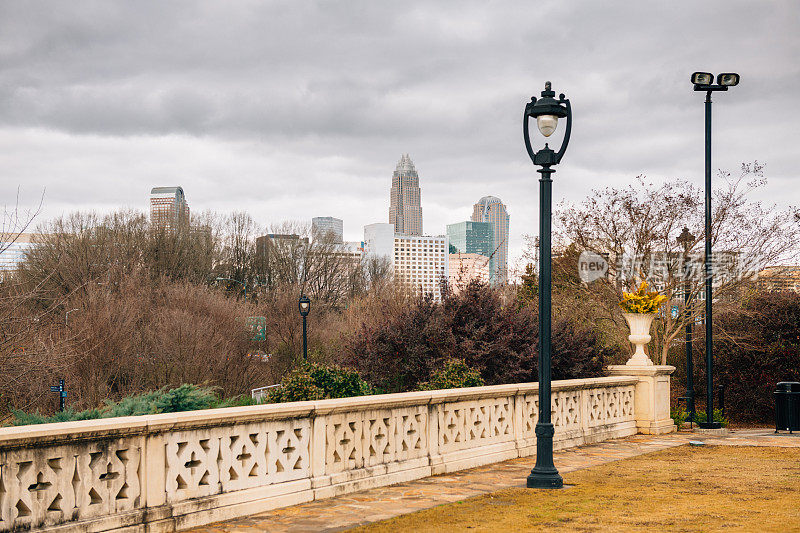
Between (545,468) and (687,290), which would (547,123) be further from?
(687,290)

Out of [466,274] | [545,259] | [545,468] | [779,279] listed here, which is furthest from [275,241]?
[545,468]

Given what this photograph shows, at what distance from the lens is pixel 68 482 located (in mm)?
6516

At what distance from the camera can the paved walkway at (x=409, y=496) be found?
772 centimetres

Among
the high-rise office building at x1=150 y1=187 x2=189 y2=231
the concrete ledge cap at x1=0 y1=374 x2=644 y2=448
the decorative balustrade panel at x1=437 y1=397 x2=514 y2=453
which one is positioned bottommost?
the decorative balustrade panel at x1=437 y1=397 x2=514 y2=453

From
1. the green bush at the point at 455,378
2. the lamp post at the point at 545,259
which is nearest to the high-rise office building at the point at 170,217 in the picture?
the green bush at the point at 455,378

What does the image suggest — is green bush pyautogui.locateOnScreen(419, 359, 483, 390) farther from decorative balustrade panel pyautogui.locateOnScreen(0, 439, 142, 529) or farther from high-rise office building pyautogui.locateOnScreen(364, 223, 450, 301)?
high-rise office building pyautogui.locateOnScreen(364, 223, 450, 301)

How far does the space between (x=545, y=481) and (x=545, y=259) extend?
8.80 ft

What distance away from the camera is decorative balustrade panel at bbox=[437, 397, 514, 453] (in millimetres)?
11102

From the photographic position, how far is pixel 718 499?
8.99m

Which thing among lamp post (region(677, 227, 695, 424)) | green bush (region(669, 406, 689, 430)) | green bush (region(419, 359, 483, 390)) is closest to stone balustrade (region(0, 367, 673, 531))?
green bush (region(419, 359, 483, 390))

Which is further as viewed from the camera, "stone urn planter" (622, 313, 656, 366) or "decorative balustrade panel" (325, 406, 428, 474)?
"stone urn planter" (622, 313, 656, 366)

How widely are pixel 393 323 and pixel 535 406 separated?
5.00 metres

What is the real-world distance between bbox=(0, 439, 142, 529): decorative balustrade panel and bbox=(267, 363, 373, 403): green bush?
579 cm

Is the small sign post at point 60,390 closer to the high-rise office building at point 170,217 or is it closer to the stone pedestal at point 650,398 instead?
the stone pedestal at point 650,398
